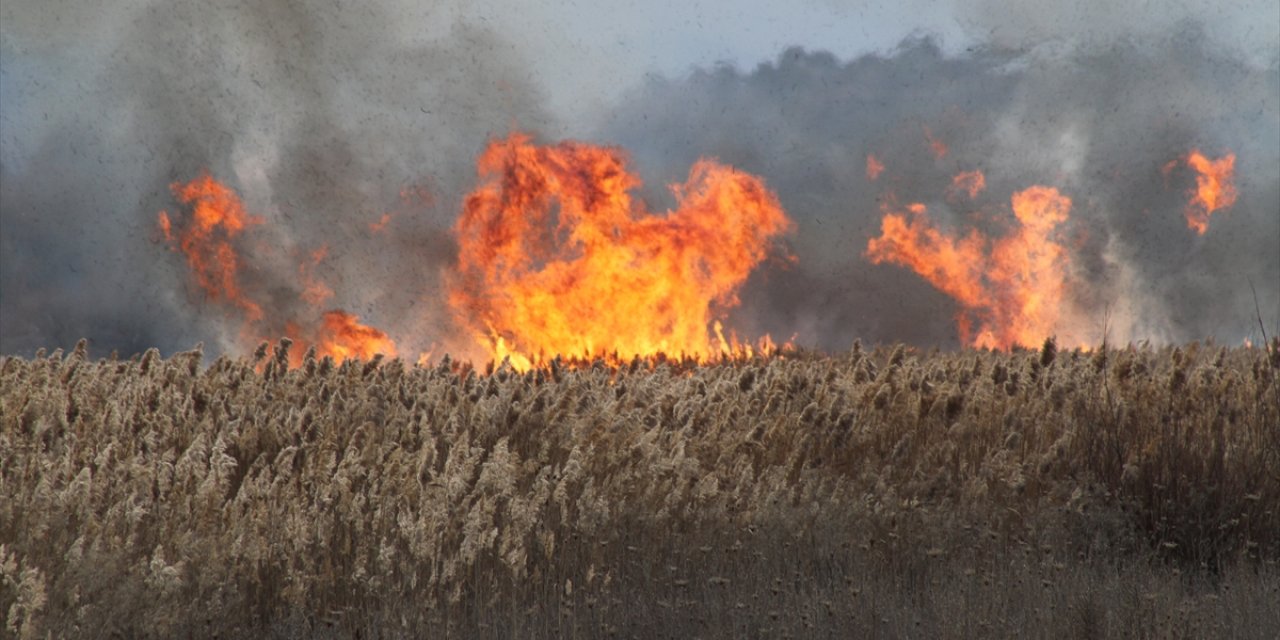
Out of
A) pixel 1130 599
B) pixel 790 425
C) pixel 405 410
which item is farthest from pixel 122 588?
pixel 790 425

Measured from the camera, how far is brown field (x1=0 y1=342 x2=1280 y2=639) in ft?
18.0

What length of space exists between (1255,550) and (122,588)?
6509 millimetres

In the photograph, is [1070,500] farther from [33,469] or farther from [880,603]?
[33,469]

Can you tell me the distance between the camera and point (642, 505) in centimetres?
700

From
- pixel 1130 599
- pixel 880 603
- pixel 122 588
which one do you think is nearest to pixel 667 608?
pixel 880 603

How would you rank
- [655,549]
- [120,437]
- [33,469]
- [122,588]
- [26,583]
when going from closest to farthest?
[26,583], [122,588], [655,549], [33,469], [120,437]

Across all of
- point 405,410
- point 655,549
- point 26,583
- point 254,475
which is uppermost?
point 405,410

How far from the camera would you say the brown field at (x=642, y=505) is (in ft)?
18.0

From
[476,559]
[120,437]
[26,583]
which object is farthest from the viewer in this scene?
[120,437]

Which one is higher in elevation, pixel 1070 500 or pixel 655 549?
pixel 1070 500

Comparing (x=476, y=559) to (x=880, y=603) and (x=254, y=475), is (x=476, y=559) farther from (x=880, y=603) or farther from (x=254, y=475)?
(x=254, y=475)

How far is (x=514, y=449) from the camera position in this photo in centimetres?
832

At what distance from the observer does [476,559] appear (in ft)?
19.8

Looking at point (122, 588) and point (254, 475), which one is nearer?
point (122, 588)
